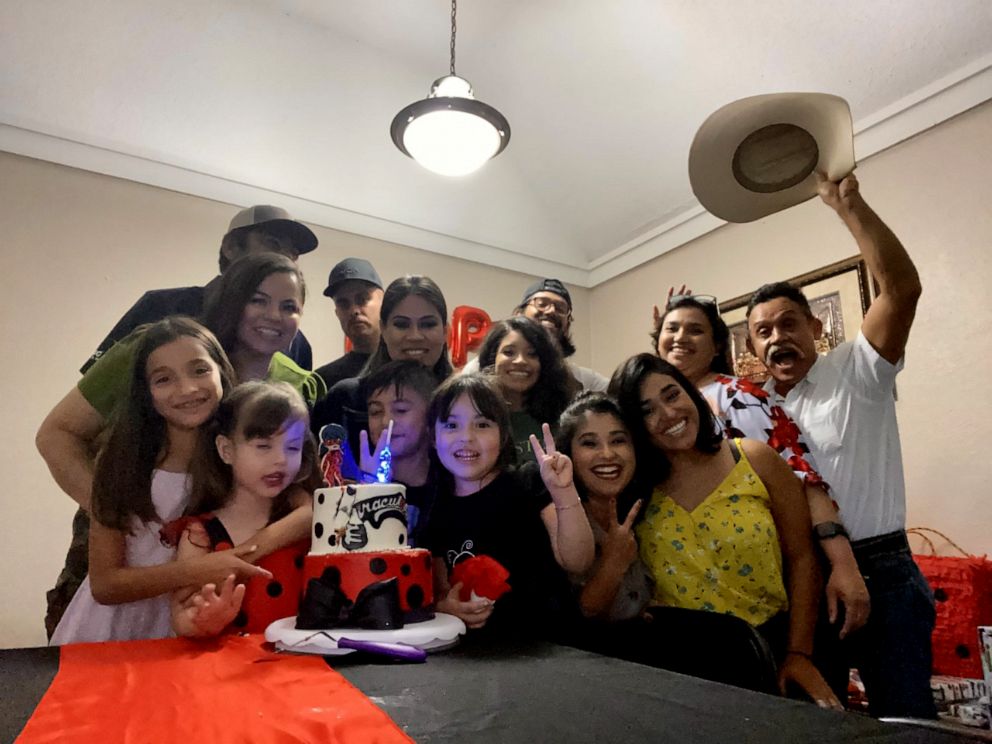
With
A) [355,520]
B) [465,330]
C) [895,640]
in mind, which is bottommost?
[895,640]

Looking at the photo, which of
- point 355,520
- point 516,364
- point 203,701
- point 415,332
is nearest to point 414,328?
point 415,332

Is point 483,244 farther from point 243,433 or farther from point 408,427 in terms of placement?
point 243,433

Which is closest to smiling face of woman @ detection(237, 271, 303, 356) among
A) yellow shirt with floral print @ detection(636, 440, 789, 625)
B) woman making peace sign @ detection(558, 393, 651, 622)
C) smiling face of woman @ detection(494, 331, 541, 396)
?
smiling face of woman @ detection(494, 331, 541, 396)

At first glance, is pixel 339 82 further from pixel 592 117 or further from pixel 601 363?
pixel 601 363

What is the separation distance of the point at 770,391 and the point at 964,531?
976 mm

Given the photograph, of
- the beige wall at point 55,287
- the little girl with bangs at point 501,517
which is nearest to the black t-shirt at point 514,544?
the little girl with bangs at point 501,517

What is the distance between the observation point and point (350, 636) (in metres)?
0.83

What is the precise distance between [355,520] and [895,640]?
1025mm

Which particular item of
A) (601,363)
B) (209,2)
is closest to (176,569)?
(209,2)

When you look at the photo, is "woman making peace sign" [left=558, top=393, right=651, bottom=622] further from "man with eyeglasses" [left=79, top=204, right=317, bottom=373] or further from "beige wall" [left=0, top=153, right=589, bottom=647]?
"beige wall" [left=0, top=153, right=589, bottom=647]

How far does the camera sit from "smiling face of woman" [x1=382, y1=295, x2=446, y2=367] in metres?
1.47

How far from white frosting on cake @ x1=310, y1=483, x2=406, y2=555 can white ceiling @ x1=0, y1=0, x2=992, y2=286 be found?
2.08 meters

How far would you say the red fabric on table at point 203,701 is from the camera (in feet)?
1.84

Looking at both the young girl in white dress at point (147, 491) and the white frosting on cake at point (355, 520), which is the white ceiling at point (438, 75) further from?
the white frosting on cake at point (355, 520)
